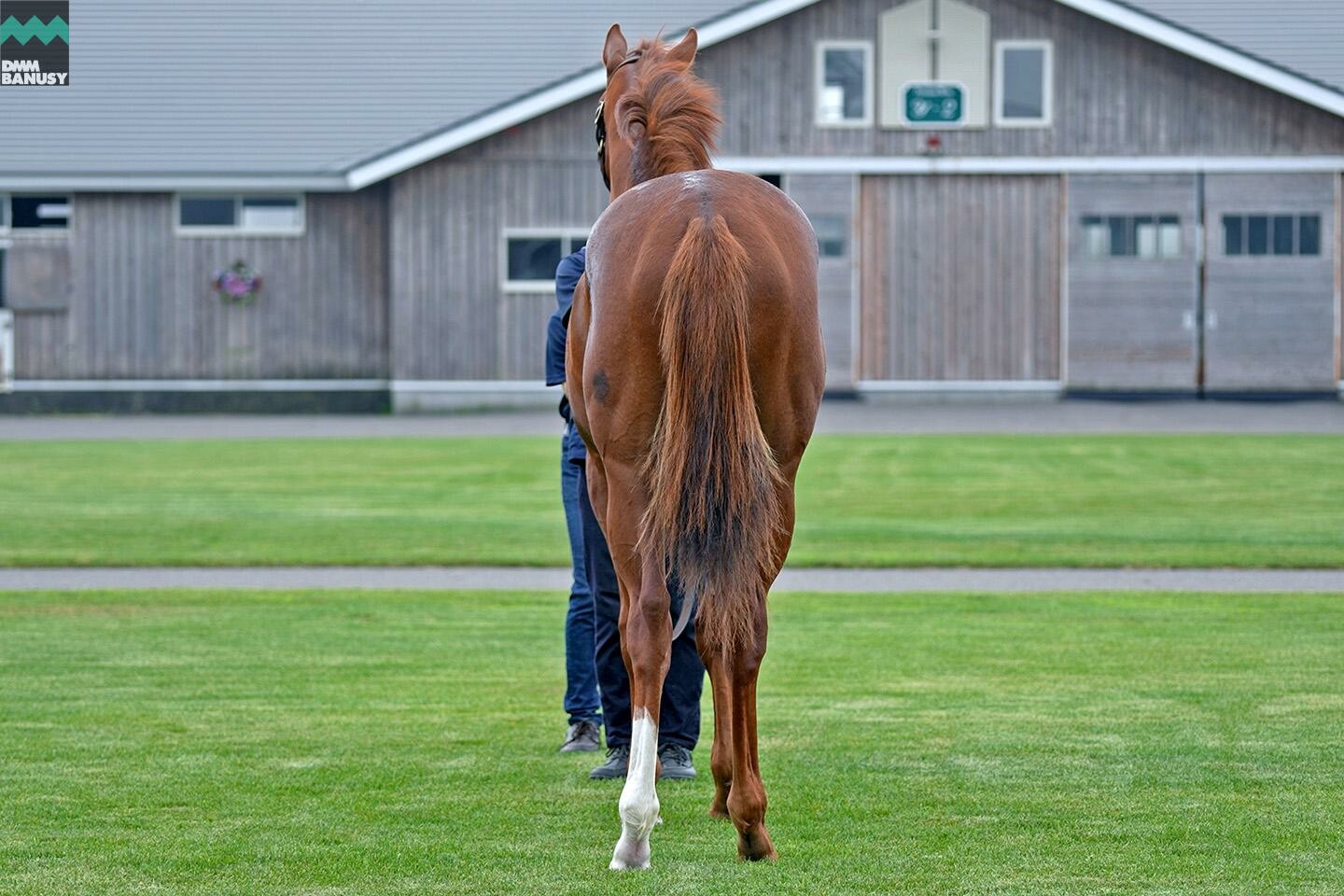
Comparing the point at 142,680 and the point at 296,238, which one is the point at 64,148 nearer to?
the point at 296,238

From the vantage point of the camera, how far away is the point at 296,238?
1247 inches

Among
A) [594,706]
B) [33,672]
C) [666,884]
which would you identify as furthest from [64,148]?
[666,884]

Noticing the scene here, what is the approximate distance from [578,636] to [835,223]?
2409 cm

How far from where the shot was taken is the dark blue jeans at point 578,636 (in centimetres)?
714

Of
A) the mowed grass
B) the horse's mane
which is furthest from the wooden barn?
the horse's mane

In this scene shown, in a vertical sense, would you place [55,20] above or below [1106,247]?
above

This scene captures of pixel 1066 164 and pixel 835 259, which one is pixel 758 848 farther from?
pixel 1066 164

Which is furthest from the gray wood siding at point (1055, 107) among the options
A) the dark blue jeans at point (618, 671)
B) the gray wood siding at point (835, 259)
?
the dark blue jeans at point (618, 671)

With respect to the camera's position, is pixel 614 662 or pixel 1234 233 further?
pixel 1234 233

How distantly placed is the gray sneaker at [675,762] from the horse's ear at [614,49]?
246cm

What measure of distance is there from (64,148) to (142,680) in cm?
2518

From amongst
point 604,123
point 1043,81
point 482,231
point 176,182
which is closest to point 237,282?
point 176,182

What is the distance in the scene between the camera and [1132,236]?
3061cm

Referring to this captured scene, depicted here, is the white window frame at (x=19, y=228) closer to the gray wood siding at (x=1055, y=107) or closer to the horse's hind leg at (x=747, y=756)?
the gray wood siding at (x=1055, y=107)
